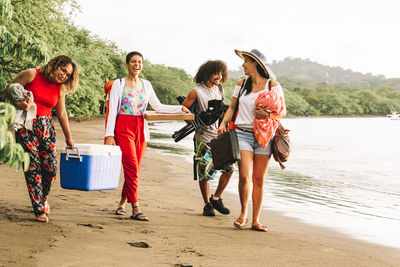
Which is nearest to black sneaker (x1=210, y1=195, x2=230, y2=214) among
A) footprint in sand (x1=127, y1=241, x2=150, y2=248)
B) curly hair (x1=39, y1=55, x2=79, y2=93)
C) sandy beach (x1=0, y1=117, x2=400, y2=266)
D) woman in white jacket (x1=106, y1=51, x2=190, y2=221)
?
sandy beach (x1=0, y1=117, x2=400, y2=266)

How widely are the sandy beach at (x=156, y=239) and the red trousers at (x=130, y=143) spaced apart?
38cm

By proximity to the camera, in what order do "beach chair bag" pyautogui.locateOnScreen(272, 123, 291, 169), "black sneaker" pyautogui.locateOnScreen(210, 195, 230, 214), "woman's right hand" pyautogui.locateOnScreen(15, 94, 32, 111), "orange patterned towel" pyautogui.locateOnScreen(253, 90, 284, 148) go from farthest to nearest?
"black sneaker" pyautogui.locateOnScreen(210, 195, 230, 214) < "beach chair bag" pyautogui.locateOnScreen(272, 123, 291, 169) < "orange patterned towel" pyautogui.locateOnScreen(253, 90, 284, 148) < "woman's right hand" pyautogui.locateOnScreen(15, 94, 32, 111)

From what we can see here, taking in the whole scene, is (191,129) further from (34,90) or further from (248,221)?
(34,90)

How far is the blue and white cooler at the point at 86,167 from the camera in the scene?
4.86 m

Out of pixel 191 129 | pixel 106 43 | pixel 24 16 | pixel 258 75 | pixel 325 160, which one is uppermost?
pixel 106 43

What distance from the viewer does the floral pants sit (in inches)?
191

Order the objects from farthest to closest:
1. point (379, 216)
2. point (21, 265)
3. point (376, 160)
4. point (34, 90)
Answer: point (376, 160)
point (379, 216)
point (34, 90)
point (21, 265)

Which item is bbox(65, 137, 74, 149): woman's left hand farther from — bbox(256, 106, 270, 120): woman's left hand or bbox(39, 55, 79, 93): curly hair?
bbox(256, 106, 270, 120): woman's left hand

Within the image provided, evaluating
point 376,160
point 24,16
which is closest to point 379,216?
point 376,160

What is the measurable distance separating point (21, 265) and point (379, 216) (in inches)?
226

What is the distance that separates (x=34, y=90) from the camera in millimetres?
4828

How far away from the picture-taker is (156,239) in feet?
15.5

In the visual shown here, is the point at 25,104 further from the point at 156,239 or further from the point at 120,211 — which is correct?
the point at 120,211

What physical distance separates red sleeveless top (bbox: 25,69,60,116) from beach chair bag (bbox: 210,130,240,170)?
1817 mm
